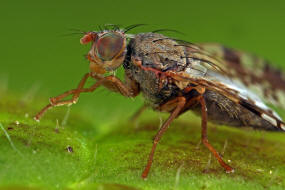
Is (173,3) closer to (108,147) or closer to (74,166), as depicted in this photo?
(108,147)

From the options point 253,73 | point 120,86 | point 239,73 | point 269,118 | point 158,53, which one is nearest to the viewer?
point 269,118

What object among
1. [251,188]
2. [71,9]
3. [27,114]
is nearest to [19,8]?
[71,9]

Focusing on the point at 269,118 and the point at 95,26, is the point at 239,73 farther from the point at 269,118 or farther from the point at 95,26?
the point at 95,26

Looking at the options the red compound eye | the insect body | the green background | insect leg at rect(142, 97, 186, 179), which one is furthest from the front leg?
the green background

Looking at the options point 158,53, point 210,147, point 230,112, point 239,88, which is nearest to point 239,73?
point 239,88

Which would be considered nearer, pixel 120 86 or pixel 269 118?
pixel 269 118

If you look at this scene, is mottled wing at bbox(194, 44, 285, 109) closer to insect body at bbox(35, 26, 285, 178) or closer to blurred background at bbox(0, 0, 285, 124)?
insect body at bbox(35, 26, 285, 178)

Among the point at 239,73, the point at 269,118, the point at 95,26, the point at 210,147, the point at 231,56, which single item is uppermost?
the point at 95,26

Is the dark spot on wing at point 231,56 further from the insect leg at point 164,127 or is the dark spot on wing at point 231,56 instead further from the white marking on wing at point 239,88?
the insect leg at point 164,127
